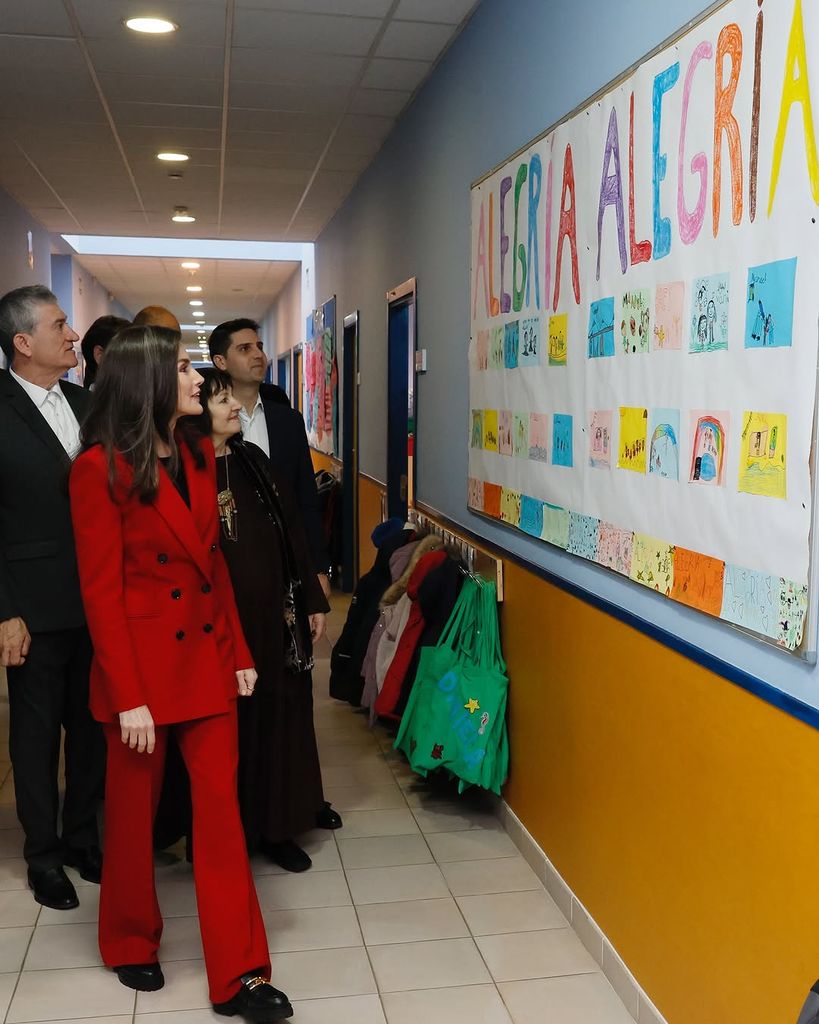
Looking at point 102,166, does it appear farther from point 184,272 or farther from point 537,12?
point 184,272

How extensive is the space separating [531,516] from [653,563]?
2.81 ft

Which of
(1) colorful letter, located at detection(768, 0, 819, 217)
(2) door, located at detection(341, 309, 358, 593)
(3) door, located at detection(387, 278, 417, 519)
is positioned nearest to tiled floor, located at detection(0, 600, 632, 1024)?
(1) colorful letter, located at detection(768, 0, 819, 217)

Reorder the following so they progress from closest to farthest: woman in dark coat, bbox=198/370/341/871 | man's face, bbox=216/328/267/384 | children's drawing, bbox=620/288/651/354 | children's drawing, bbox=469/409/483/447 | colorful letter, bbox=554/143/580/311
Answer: children's drawing, bbox=620/288/651/354 < colorful letter, bbox=554/143/580/311 < woman in dark coat, bbox=198/370/341/871 < man's face, bbox=216/328/267/384 < children's drawing, bbox=469/409/483/447

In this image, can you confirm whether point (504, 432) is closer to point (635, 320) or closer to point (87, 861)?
point (635, 320)

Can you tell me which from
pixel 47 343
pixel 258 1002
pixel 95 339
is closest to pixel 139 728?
pixel 258 1002

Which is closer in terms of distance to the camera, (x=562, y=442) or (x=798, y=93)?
(x=798, y=93)

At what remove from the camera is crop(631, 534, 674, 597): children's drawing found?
2.17 meters

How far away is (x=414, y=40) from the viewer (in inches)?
160

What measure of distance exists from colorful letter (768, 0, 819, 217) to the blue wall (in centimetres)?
40

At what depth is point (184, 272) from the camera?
39.5 feet

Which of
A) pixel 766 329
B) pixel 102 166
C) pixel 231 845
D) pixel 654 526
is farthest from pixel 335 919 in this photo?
pixel 102 166

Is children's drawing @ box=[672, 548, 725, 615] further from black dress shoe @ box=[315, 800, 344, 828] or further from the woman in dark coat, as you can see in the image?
black dress shoe @ box=[315, 800, 344, 828]

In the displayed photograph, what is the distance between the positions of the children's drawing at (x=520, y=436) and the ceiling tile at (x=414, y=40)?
5.59ft

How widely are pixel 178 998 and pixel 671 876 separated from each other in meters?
1.20
